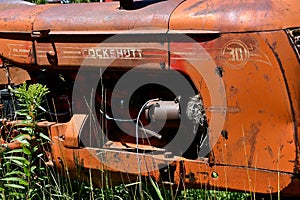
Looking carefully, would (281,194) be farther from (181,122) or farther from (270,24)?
(270,24)

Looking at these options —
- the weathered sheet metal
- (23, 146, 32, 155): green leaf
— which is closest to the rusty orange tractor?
the weathered sheet metal

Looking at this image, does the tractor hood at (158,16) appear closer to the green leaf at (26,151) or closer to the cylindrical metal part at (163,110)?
the cylindrical metal part at (163,110)

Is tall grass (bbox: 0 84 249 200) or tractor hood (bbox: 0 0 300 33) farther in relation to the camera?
tall grass (bbox: 0 84 249 200)

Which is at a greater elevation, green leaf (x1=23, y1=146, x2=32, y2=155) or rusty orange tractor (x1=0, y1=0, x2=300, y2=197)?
rusty orange tractor (x1=0, y1=0, x2=300, y2=197)

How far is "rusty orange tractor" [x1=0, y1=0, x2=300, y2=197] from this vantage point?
129 inches

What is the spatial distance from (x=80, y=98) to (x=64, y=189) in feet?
2.24

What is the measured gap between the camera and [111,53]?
3838mm

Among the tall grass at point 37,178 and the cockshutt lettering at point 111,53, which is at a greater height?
the cockshutt lettering at point 111,53

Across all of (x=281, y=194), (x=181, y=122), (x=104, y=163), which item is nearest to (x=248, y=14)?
(x=181, y=122)

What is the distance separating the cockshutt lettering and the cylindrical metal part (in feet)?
1.09

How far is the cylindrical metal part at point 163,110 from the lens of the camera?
371cm

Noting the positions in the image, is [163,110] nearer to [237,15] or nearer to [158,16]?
[158,16]

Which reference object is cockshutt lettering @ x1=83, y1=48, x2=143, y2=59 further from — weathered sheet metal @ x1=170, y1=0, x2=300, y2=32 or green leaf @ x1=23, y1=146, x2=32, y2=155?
green leaf @ x1=23, y1=146, x2=32, y2=155

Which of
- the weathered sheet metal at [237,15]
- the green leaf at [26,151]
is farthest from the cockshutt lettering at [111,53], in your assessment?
the green leaf at [26,151]
